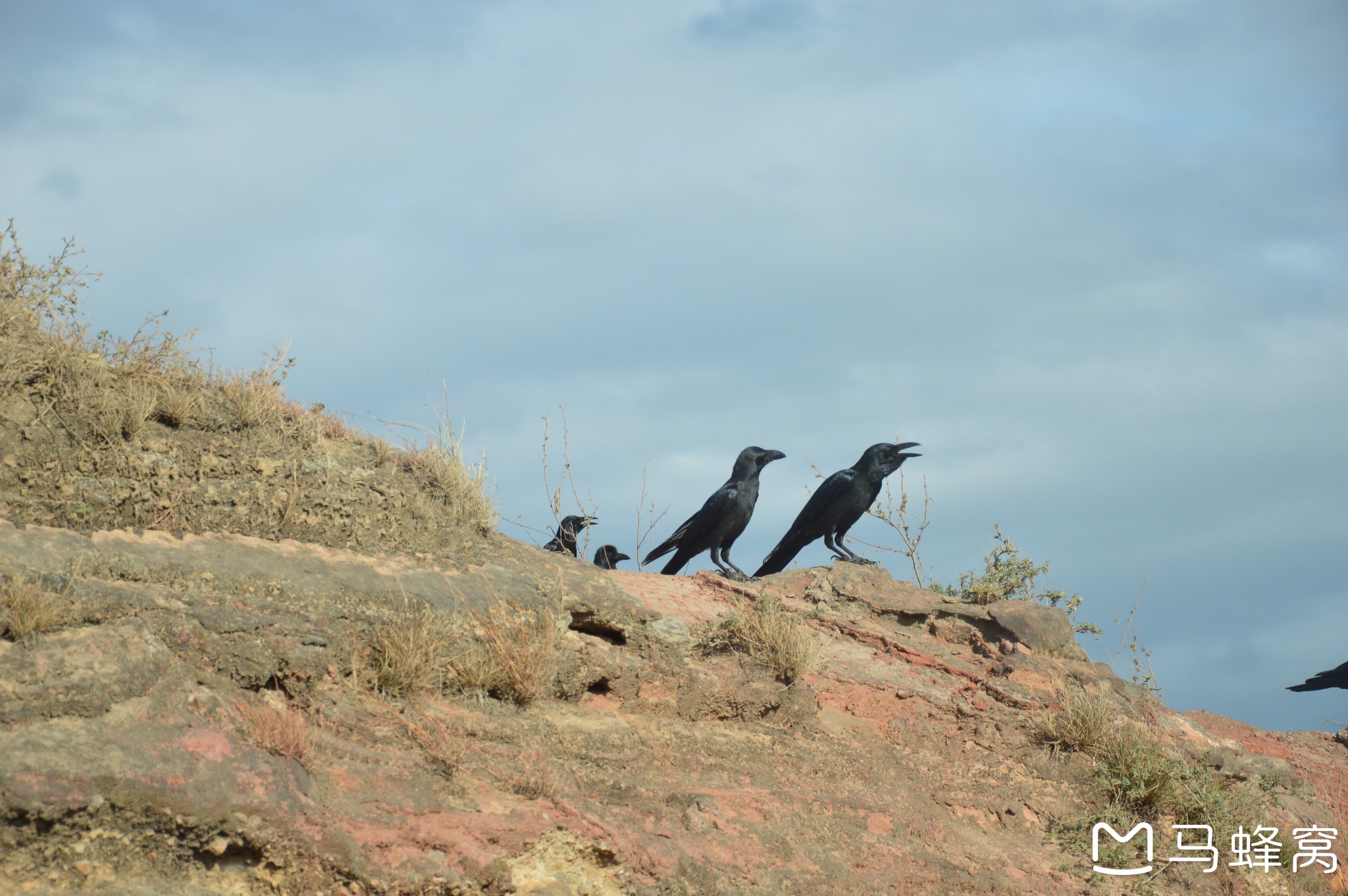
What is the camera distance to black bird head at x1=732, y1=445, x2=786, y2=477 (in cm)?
1111

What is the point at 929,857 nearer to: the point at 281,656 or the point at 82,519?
the point at 281,656

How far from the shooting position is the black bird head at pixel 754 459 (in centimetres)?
1111

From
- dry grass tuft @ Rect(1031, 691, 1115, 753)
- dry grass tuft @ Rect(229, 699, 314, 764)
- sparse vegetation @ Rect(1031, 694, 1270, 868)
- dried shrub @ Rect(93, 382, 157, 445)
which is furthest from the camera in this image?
dry grass tuft @ Rect(1031, 691, 1115, 753)

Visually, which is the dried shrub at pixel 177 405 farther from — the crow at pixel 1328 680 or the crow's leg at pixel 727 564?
the crow at pixel 1328 680

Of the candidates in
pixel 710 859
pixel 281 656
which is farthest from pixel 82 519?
pixel 710 859

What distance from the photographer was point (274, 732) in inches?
165

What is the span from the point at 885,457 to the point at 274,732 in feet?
27.0

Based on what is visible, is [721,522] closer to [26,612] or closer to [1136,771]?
[1136,771]

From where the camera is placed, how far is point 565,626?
6.49 m

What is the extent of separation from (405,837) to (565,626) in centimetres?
247

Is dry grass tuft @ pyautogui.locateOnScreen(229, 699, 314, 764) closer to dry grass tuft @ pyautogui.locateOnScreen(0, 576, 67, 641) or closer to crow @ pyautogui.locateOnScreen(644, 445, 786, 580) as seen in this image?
dry grass tuft @ pyautogui.locateOnScreen(0, 576, 67, 641)

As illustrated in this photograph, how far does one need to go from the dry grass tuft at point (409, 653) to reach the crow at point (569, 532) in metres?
5.92

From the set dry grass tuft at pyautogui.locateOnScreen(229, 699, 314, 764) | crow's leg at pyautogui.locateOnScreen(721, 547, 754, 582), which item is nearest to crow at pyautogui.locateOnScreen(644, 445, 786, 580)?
crow's leg at pyautogui.locateOnScreen(721, 547, 754, 582)

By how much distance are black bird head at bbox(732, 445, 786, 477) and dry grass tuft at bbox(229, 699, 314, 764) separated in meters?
7.14
